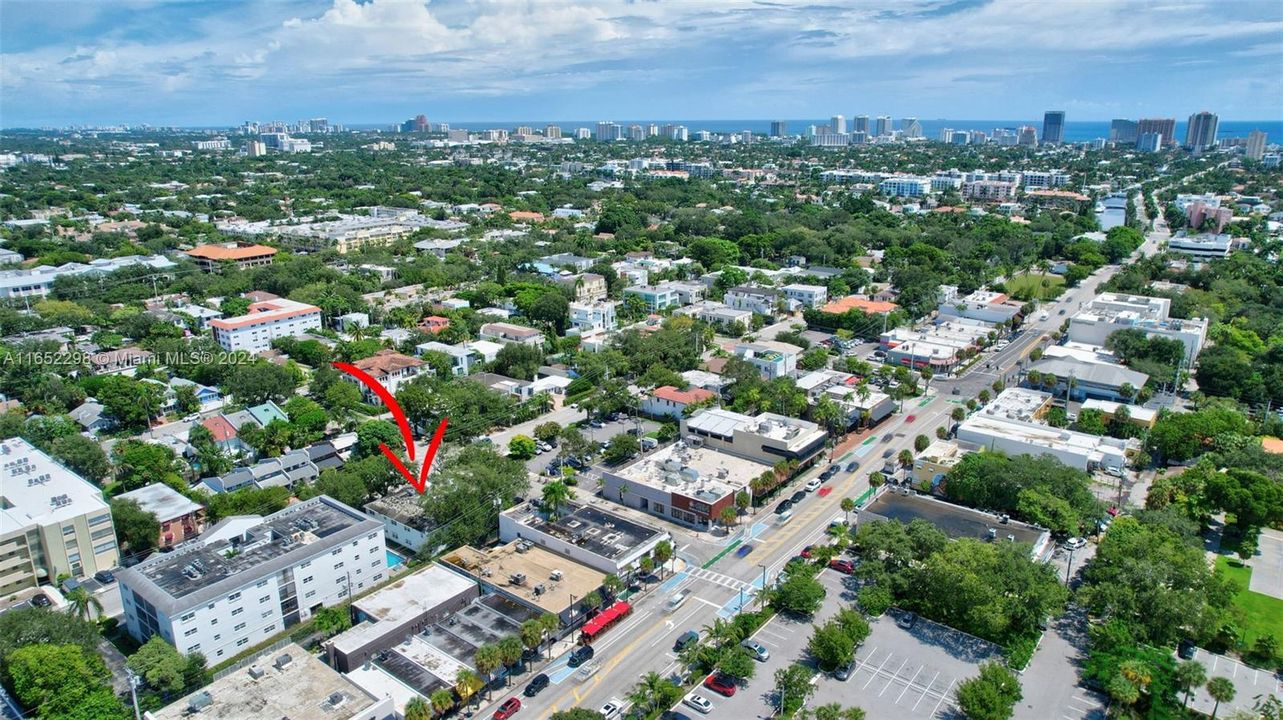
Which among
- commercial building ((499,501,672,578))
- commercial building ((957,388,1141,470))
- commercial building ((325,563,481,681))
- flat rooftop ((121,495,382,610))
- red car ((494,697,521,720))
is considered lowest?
red car ((494,697,521,720))

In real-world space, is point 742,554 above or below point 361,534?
below

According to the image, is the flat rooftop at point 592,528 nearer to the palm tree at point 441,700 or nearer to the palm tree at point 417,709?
the palm tree at point 441,700

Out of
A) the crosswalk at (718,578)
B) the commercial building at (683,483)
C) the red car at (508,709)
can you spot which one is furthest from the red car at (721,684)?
the commercial building at (683,483)

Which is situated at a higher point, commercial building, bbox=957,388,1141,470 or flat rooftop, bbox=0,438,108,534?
flat rooftop, bbox=0,438,108,534

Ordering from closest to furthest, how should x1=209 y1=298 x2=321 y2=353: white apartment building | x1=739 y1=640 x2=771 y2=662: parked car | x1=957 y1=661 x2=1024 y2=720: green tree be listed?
x1=957 y1=661 x2=1024 y2=720: green tree
x1=739 y1=640 x2=771 y2=662: parked car
x1=209 y1=298 x2=321 y2=353: white apartment building

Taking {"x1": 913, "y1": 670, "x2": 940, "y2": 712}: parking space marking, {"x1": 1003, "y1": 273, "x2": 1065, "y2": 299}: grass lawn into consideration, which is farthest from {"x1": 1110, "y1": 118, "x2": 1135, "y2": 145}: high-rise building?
{"x1": 913, "y1": 670, "x2": 940, "y2": 712}: parking space marking

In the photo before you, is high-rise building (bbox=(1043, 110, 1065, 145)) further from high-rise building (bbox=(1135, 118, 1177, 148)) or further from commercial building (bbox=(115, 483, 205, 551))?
commercial building (bbox=(115, 483, 205, 551))

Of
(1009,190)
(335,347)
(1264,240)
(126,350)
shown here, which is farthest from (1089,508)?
(1009,190)

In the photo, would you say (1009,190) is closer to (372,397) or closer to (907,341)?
(907,341)
